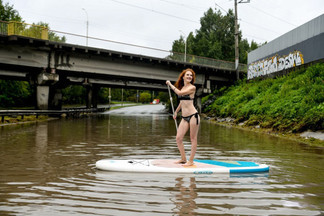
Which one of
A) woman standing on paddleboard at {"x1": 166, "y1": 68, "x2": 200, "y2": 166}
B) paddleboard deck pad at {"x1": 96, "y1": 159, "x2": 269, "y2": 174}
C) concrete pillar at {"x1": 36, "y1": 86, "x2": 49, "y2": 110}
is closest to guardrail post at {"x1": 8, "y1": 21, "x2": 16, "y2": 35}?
concrete pillar at {"x1": 36, "y1": 86, "x2": 49, "y2": 110}

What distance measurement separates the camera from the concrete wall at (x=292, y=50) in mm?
24422

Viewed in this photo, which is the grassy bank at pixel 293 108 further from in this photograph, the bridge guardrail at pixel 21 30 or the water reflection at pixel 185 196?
the bridge guardrail at pixel 21 30

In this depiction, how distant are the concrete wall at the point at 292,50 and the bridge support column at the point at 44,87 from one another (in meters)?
21.3

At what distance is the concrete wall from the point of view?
24.4 meters

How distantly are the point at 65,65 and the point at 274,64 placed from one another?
20.8 m

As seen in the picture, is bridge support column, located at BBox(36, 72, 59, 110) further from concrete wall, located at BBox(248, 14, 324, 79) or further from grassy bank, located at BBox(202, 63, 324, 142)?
concrete wall, located at BBox(248, 14, 324, 79)

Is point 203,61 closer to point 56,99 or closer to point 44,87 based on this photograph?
point 56,99

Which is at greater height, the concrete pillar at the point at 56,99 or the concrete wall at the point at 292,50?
the concrete wall at the point at 292,50

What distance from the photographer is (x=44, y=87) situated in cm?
3206

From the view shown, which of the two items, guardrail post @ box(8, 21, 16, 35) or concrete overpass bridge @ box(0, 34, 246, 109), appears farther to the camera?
concrete overpass bridge @ box(0, 34, 246, 109)

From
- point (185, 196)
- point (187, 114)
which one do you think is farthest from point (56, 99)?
point (185, 196)

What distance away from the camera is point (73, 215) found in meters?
3.99

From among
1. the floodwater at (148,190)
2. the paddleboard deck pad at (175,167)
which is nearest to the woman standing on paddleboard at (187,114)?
the paddleboard deck pad at (175,167)

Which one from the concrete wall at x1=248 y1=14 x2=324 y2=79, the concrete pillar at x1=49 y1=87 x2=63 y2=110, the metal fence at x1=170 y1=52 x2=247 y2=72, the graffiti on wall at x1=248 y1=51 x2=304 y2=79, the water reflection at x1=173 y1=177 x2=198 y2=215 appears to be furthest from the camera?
the metal fence at x1=170 y1=52 x2=247 y2=72
